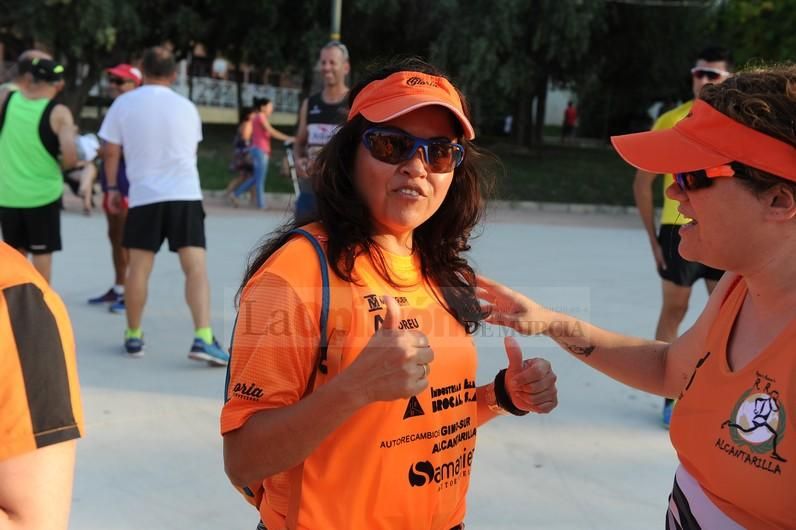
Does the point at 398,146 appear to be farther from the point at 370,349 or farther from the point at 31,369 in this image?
the point at 31,369

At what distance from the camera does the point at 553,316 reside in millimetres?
2328

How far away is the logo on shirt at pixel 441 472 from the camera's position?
1755 millimetres

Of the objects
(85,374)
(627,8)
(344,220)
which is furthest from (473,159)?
(627,8)

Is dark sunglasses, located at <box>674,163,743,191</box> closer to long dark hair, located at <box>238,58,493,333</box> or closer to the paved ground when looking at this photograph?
long dark hair, located at <box>238,58,493,333</box>

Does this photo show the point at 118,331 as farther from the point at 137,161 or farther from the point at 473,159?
the point at 473,159

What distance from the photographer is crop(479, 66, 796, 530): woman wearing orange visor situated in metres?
1.59

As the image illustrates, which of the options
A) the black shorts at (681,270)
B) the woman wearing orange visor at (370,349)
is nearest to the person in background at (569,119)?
the black shorts at (681,270)

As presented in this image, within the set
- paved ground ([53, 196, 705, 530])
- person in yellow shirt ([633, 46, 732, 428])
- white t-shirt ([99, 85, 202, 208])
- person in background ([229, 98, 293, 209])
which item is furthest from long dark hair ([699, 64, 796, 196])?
person in background ([229, 98, 293, 209])

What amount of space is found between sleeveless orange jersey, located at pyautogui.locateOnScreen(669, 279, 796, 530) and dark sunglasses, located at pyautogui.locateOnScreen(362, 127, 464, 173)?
2.44 ft

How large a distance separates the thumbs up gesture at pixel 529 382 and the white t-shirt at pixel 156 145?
410 centimetres

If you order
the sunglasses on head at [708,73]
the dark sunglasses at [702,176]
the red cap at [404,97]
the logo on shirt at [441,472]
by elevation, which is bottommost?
the logo on shirt at [441,472]

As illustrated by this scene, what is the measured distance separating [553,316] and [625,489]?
2036mm

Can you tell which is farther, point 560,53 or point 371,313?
point 560,53

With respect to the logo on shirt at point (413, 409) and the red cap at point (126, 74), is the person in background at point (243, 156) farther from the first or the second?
the logo on shirt at point (413, 409)
